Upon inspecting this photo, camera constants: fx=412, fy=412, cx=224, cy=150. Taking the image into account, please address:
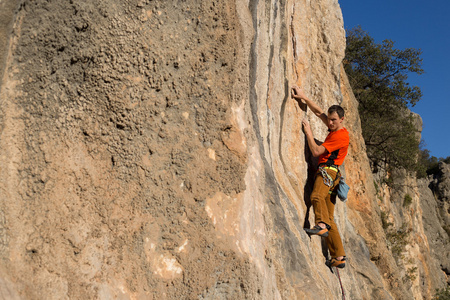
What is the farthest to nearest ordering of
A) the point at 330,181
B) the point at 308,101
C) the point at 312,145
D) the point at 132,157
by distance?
the point at 308,101, the point at 312,145, the point at 330,181, the point at 132,157

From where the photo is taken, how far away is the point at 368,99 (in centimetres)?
1446

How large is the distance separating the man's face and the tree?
872 centimetres

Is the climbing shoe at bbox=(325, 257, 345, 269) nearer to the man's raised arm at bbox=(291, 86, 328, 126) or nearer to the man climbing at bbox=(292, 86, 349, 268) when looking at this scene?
the man climbing at bbox=(292, 86, 349, 268)

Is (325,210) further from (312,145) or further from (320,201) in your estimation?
(312,145)

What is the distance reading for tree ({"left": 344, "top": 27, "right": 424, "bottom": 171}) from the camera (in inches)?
551

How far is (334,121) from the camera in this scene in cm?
540

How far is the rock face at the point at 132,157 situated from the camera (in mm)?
2631

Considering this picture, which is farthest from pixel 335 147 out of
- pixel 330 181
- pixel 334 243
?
pixel 334 243

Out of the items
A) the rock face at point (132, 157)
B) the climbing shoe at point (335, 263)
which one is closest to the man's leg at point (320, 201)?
the climbing shoe at point (335, 263)

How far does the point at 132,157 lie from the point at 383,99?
13.8 m

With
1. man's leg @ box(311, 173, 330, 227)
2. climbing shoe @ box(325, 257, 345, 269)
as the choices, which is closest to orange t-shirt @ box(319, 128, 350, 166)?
man's leg @ box(311, 173, 330, 227)

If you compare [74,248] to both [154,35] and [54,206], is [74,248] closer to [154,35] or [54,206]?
[54,206]

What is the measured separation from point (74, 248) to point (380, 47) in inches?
604

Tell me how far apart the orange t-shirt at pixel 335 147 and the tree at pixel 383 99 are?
882cm
